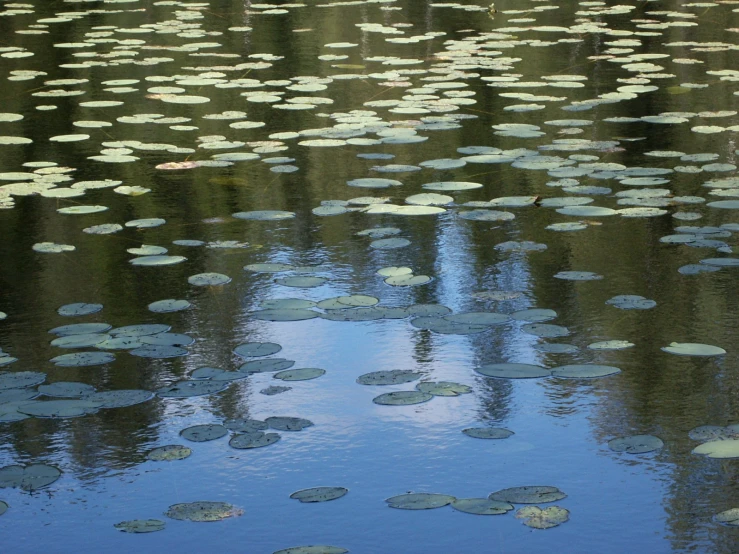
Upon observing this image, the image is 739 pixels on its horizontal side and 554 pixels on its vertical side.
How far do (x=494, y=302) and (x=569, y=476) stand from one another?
1.07 meters

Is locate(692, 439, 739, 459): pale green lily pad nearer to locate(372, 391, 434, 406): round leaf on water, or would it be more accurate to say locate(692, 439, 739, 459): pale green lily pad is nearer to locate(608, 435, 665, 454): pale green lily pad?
locate(608, 435, 665, 454): pale green lily pad

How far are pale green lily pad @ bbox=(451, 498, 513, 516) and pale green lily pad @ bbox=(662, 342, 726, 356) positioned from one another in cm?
96

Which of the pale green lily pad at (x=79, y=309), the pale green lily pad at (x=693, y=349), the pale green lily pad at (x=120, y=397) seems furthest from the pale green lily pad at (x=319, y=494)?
the pale green lily pad at (x=79, y=309)

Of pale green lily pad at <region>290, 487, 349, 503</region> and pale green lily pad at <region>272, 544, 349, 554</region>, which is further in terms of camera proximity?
pale green lily pad at <region>290, 487, 349, 503</region>

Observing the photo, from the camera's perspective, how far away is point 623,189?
470 cm

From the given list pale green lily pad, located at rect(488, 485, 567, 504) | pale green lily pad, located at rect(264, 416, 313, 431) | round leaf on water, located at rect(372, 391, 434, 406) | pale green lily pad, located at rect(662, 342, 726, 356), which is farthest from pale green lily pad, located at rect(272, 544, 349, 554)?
pale green lily pad, located at rect(662, 342, 726, 356)

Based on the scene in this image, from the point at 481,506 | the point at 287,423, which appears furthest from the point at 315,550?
the point at 287,423

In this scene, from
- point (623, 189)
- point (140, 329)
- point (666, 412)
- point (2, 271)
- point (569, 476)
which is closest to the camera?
point (569, 476)

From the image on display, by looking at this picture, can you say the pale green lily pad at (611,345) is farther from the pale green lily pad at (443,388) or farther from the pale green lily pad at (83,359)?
the pale green lily pad at (83,359)

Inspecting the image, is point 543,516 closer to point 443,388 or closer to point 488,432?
point 488,432

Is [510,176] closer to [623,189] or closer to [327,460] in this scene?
[623,189]

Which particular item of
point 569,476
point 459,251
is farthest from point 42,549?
point 459,251

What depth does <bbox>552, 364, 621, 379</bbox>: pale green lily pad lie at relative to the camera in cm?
301

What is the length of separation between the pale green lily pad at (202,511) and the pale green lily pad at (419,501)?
33 cm
